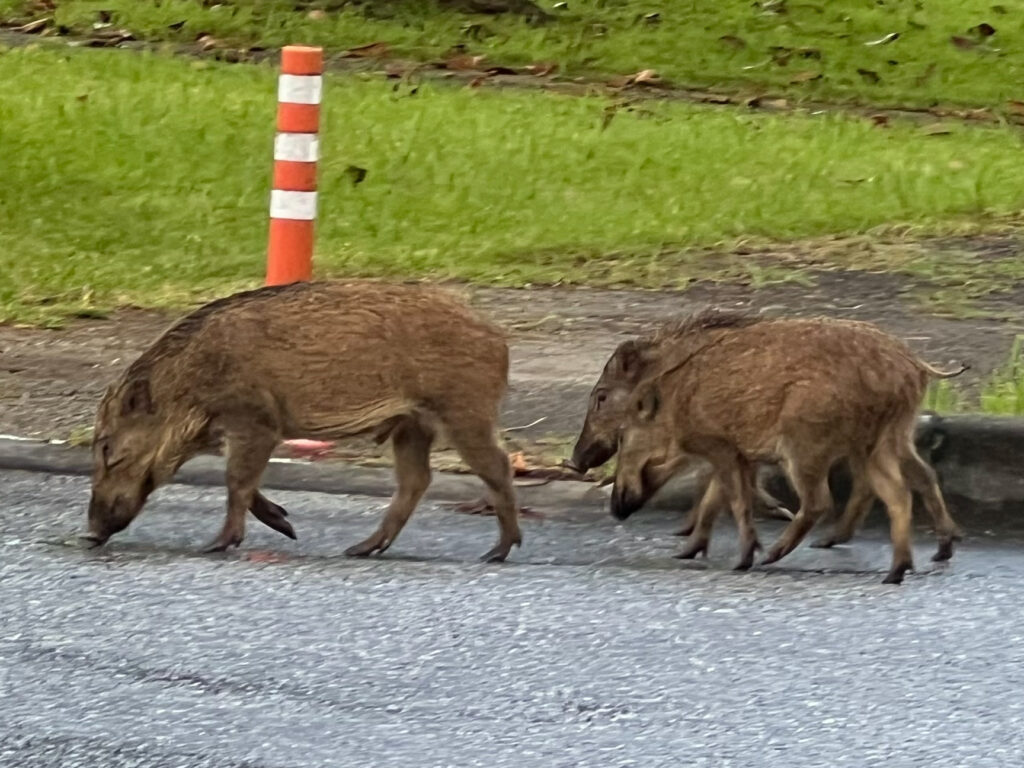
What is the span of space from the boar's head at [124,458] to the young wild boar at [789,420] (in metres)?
1.39

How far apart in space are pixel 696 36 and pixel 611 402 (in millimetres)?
10944

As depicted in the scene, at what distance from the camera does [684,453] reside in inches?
259

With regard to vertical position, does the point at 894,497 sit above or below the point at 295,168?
below

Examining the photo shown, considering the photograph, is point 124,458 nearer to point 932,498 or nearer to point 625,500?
point 625,500

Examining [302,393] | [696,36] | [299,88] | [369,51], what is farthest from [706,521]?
[696,36]

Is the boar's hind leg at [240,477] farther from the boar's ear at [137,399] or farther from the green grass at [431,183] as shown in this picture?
the green grass at [431,183]

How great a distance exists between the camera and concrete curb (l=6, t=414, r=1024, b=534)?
6.82 metres

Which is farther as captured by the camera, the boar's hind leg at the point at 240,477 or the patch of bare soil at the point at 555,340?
the patch of bare soil at the point at 555,340

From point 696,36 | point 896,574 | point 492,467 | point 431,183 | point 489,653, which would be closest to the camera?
point 489,653

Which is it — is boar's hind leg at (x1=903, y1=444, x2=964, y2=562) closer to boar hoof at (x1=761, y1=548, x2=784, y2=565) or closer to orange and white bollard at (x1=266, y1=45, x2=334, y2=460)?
boar hoof at (x1=761, y1=548, x2=784, y2=565)

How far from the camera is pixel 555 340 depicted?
895 centimetres

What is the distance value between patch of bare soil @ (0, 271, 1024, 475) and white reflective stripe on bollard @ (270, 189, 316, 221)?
0.90 m

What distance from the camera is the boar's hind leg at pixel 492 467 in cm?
638

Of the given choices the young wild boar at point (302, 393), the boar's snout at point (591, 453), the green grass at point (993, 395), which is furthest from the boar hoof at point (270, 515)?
the green grass at point (993, 395)
